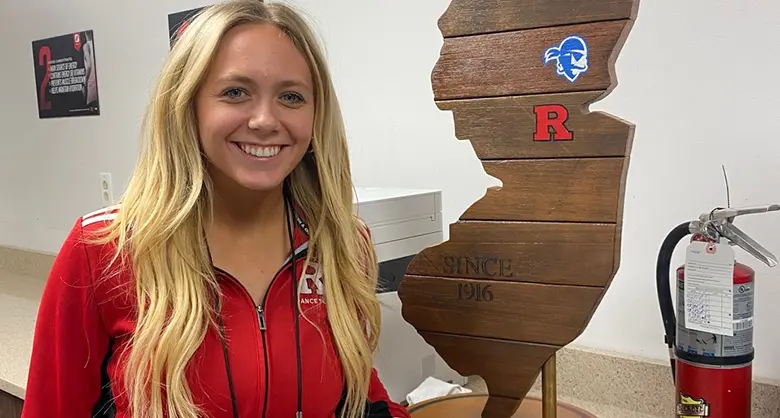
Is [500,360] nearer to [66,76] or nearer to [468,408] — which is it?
[468,408]

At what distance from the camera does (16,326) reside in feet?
6.49

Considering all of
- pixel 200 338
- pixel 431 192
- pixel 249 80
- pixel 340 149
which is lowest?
pixel 200 338

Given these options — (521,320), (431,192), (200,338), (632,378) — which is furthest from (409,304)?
(632,378)

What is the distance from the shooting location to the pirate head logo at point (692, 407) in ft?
3.57

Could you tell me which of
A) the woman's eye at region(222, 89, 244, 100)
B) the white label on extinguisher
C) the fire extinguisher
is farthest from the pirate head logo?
the woman's eye at region(222, 89, 244, 100)

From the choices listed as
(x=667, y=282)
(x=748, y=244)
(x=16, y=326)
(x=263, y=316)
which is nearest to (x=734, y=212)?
(x=748, y=244)

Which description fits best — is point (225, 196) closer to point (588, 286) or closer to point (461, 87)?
point (461, 87)

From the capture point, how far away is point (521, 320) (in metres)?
0.96

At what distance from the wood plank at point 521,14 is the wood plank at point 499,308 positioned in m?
0.35

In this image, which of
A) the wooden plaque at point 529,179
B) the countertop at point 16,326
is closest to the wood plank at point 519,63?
the wooden plaque at point 529,179

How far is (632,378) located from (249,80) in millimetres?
920

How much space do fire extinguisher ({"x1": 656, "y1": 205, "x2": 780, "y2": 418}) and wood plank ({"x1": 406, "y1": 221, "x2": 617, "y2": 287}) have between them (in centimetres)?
25

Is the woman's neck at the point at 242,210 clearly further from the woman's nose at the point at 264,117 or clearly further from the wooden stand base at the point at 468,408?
A: the wooden stand base at the point at 468,408

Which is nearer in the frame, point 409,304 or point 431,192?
point 409,304
